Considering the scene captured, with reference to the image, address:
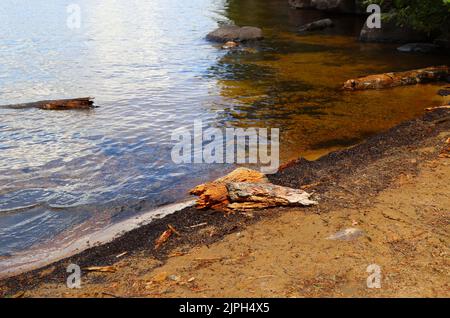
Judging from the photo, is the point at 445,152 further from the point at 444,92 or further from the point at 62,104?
the point at 62,104

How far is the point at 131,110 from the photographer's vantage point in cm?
1702

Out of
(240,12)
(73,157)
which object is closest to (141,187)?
(73,157)

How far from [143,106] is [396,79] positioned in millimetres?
9611

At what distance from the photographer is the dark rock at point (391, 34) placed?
2836cm

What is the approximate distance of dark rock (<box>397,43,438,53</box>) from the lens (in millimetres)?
25016

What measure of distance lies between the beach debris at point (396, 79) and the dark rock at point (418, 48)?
5.71 metres

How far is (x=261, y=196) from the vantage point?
8172 mm

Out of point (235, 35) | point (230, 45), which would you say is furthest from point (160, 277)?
point (235, 35)

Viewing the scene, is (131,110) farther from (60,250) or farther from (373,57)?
(373,57)

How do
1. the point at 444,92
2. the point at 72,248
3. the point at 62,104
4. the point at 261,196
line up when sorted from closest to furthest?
the point at 261,196 < the point at 72,248 < the point at 62,104 < the point at 444,92

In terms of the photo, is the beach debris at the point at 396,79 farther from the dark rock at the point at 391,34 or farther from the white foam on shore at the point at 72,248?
the white foam on shore at the point at 72,248

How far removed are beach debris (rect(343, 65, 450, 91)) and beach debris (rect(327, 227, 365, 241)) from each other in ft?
40.9

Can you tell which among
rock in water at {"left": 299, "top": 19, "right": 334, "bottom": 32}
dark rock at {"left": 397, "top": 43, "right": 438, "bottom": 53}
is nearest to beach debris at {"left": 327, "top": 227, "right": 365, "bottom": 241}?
dark rock at {"left": 397, "top": 43, "right": 438, "bottom": 53}
